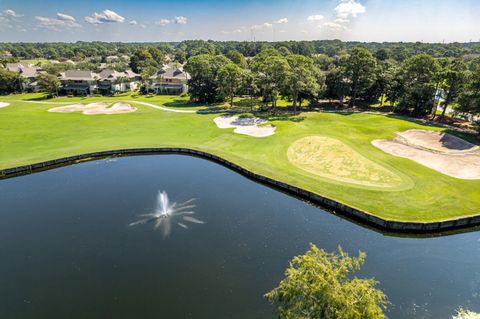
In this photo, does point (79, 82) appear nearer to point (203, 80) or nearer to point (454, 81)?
point (203, 80)

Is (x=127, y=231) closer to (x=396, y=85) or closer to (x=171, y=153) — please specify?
(x=171, y=153)

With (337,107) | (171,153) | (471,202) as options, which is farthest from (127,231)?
(337,107)

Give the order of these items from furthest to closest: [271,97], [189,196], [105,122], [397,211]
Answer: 1. [271,97]
2. [105,122]
3. [189,196]
4. [397,211]

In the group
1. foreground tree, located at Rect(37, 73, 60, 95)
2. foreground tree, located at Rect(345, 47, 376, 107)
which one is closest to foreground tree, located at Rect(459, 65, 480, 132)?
foreground tree, located at Rect(345, 47, 376, 107)

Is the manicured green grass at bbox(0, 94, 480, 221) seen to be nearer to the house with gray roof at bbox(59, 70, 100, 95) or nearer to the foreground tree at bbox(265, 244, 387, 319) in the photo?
the foreground tree at bbox(265, 244, 387, 319)

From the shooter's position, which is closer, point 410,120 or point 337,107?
point 410,120

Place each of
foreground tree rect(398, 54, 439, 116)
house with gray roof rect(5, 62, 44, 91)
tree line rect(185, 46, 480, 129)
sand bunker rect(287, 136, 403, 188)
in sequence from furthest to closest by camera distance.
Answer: house with gray roof rect(5, 62, 44, 91) → foreground tree rect(398, 54, 439, 116) → tree line rect(185, 46, 480, 129) → sand bunker rect(287, 136, 403, 188)

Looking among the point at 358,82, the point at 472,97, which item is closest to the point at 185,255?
Answer: the point at 472,97

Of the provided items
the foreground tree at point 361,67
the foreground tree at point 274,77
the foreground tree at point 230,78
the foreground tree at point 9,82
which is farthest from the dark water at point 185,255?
the foreground tree at point 9,82
